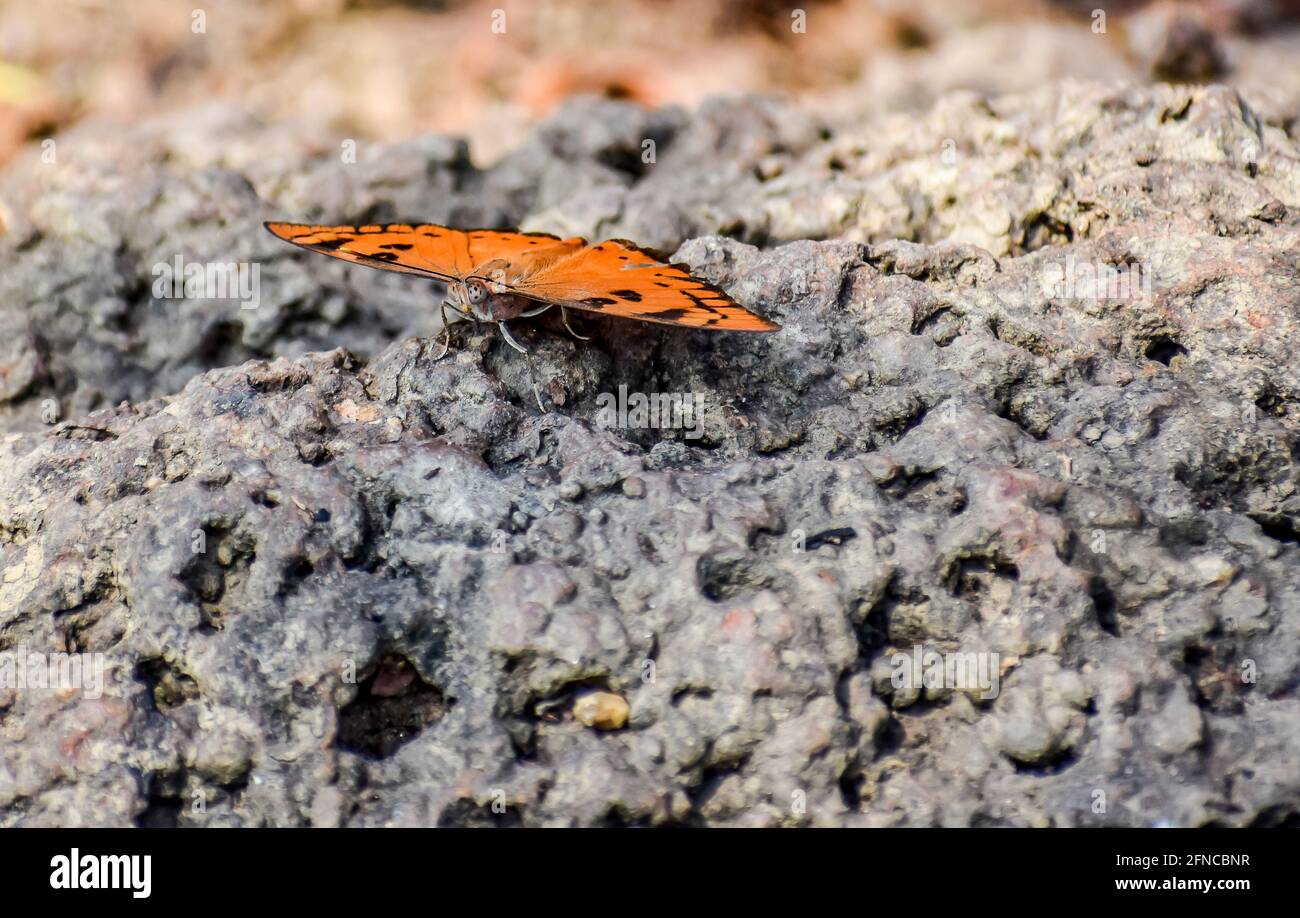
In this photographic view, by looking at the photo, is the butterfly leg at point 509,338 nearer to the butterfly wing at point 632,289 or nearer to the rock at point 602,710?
the butterfly wing at point 632,289

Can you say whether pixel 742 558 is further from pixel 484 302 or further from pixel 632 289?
pixel 484 302

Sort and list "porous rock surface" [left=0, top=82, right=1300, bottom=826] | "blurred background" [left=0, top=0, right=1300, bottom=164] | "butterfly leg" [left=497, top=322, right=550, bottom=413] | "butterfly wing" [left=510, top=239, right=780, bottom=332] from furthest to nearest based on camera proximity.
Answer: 1. "blurred background" [left=0, top=0, right=1300, bottom=164]
2. "butterfly leg" [left=497, top=322, right=550, bottom=413]
3. "butterfly wing" [left=510, top=239, right=780, bottom=332]
4. "porous rock surface" [left=0, top=82, right=1300, bottom=826]

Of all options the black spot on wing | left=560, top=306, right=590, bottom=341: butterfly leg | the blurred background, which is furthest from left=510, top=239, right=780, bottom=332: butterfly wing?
the blurred background

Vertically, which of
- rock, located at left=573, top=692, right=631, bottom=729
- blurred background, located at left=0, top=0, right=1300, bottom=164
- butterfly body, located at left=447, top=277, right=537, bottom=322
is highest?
blurred background, located at left=0, top=0, right=1300, bottom=164

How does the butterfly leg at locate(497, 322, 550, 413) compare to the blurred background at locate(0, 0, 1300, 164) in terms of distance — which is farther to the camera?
the blurred background at locate(0, 0, 1300, 164)

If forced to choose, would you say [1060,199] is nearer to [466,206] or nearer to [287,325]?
[466,206]

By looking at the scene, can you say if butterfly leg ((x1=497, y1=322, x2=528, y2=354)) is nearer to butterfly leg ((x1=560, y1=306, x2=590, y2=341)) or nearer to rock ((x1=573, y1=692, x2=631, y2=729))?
butterfly leg ((x1=560, y1=306, x2=590, y2=341))

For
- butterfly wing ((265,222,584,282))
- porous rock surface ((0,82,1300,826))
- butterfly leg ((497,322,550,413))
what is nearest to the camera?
porous rock surface ((0,82,1300,826))
